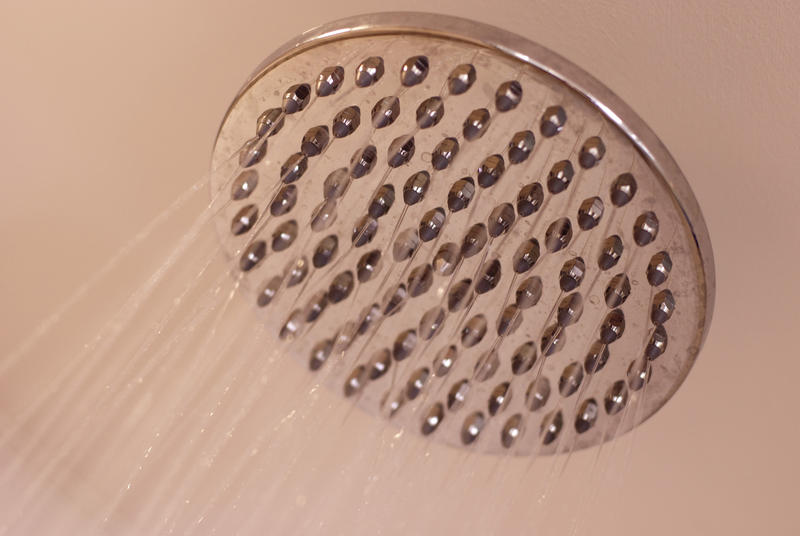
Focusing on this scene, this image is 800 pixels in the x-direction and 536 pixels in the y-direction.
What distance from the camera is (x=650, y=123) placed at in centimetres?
104

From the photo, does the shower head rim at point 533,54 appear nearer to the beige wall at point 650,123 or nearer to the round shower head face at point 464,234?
the round shower head face at point 464,234

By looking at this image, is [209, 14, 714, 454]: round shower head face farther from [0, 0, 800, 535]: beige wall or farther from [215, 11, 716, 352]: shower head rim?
[0, 0, 800, 535]: beige wall

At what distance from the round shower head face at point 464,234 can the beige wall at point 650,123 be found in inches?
7.5

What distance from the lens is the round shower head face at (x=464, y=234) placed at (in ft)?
2.73

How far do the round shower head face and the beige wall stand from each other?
0.19 metres

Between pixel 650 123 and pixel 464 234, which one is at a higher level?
pixel 650 123

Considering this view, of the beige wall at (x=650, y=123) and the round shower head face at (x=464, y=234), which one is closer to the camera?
the round shower head face at (x=464, y=234)

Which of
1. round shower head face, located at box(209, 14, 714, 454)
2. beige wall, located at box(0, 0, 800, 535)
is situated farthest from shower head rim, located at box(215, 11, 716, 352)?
beige wall, located at box(0, 0, 800, 535)

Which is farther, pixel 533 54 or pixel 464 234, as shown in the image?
pixel 464 234

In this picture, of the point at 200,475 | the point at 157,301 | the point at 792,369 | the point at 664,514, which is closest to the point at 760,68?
the point at 792,369

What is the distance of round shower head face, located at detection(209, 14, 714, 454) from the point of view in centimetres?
83

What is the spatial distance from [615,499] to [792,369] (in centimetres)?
36

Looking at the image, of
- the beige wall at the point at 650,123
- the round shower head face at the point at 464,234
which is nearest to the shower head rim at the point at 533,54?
the round shower head face at the point at 464,234

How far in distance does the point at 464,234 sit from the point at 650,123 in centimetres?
25
